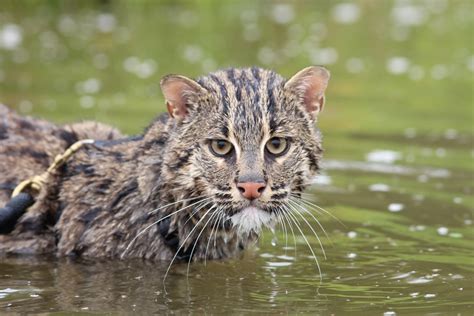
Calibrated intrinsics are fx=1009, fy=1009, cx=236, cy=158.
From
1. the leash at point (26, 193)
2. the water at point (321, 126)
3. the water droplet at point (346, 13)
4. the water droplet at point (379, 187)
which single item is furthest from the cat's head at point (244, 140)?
the water droplet at point (346, 13)

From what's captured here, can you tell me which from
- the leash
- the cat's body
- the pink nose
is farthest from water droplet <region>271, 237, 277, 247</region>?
the pink nose

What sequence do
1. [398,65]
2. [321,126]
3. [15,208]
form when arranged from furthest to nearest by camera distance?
Answer: [398,65] < [321,126] < [15,208]

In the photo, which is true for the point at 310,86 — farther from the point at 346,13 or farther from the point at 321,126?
the point at 346,13

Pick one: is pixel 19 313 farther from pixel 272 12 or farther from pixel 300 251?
pixel 272 12

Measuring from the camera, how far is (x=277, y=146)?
7.89 meters

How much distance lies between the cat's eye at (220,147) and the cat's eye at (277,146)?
0.98ft

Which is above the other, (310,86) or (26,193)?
(310,86)

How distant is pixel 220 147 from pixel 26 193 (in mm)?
1910

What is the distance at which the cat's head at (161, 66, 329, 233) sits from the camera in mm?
7629

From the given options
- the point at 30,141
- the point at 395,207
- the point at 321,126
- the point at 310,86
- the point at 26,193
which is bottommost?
the point at 26,193

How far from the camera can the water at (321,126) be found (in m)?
7.98

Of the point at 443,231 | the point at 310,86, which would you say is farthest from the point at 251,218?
the point at 443,231

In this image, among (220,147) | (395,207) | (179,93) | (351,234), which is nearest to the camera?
(220,147)

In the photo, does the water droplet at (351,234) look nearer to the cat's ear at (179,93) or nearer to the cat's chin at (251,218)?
the cat's chin at (251,218)
